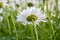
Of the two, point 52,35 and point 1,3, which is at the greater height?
point 1,3

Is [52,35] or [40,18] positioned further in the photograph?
[52,35]

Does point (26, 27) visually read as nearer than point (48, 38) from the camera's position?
No

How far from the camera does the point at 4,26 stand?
1001 millimetres

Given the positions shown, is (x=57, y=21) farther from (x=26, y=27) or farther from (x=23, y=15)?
(x=23, y=15)

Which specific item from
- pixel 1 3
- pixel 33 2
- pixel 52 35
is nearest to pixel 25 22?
pixel 52 35

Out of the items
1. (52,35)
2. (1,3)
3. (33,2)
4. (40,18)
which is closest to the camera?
(40,18)

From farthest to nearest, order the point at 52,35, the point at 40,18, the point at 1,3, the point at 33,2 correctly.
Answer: the point at 33,2, the point at 1,3, the point at 52,35, the point at 40,18

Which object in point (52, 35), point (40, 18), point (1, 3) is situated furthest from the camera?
point (1, 3)

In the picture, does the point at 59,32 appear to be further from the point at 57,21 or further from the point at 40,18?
the point at 40,18

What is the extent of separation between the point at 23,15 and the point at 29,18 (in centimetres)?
2

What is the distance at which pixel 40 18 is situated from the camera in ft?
2.16

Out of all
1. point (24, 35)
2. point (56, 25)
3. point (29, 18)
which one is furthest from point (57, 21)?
point (29, 18)

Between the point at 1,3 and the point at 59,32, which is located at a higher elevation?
the point at 1,3

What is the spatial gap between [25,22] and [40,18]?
4cm
